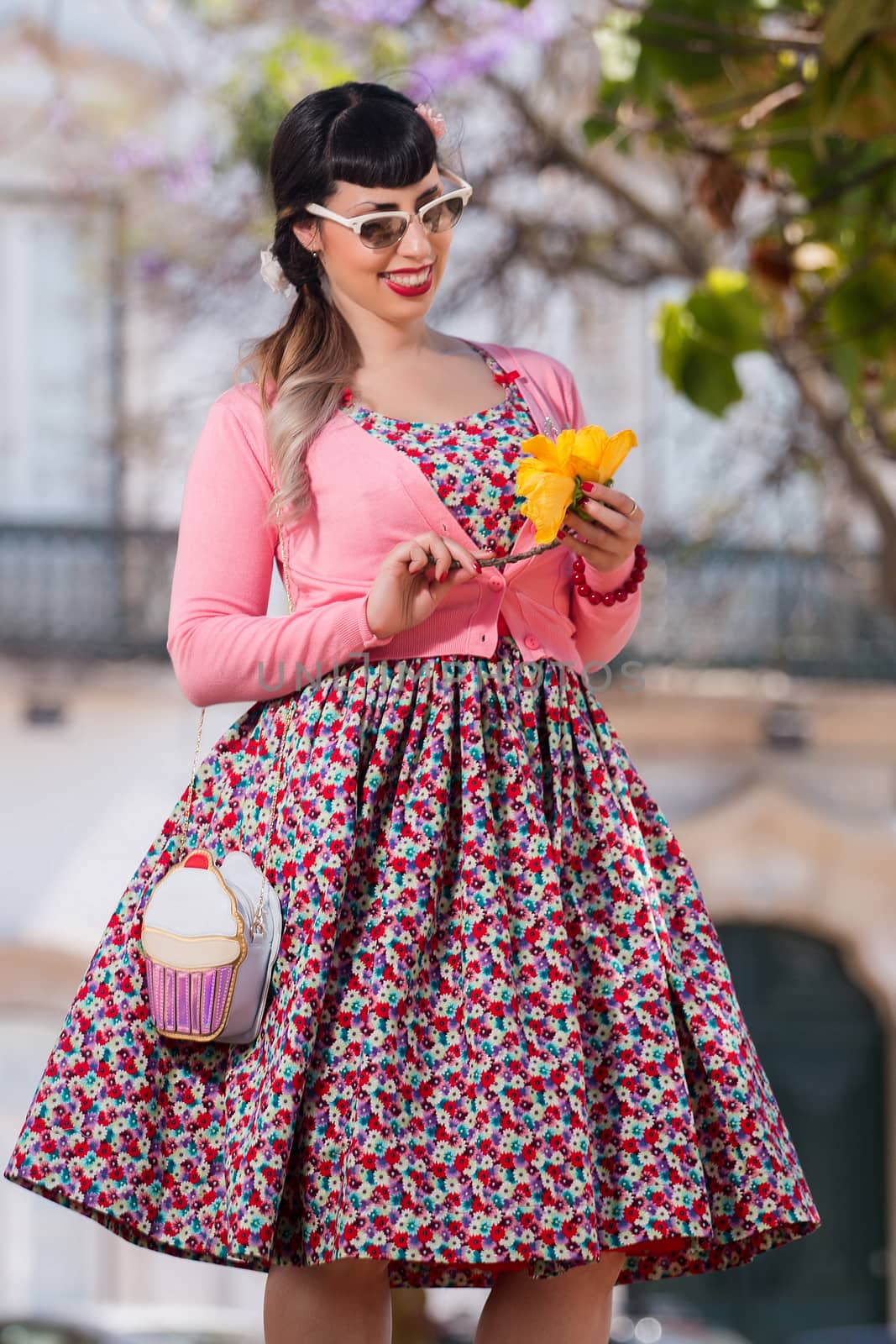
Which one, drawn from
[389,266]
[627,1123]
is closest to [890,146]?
[389,266]

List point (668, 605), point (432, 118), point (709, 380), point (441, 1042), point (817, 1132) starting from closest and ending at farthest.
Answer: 1. point (441, 1042)
2. point (432, 118)
3. point (709, 380)
4. point (668, 605)
5. point (817, 1132)

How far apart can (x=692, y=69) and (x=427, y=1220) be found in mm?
2390

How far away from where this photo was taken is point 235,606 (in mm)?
2270

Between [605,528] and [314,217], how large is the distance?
0.54 metres

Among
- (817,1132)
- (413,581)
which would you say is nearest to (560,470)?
(413,581)

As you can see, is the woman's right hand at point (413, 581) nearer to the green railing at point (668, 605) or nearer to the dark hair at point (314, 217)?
the dark hair at point (314, 217)

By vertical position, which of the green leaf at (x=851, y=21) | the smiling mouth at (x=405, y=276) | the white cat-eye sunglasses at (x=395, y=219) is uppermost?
the green leaf at (x=851, y=21)

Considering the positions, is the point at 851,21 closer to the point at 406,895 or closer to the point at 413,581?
the point at 413,581

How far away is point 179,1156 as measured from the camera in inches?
84.7

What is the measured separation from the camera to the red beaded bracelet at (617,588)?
229 cm

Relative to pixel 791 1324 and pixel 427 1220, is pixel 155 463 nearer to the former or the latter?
pixel 791 1324

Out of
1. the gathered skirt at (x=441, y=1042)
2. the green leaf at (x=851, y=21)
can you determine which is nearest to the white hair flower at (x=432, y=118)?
the gathered skirt at (x=441, y=1042)

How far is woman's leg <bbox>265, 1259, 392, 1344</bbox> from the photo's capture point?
2088mm

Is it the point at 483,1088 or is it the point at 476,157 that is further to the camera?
the point at 476,157
